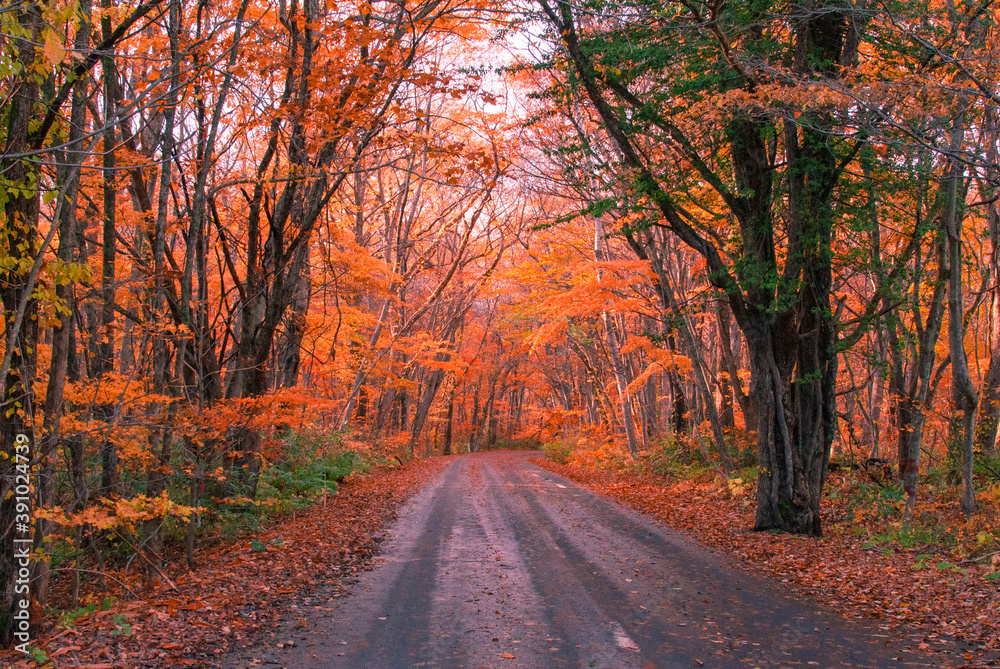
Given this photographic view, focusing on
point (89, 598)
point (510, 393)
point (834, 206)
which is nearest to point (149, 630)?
point (89, 598)

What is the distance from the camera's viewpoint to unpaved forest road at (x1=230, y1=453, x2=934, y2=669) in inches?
188

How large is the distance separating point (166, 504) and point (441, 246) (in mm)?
23096

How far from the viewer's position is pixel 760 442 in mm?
9852

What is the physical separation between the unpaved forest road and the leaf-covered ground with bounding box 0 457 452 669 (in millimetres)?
429

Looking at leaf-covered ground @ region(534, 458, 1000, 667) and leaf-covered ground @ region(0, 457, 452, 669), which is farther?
leaf-covered ground @ region(534, 458, 1000, 667)

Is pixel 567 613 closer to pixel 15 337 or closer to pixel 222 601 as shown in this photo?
pixel 222 601

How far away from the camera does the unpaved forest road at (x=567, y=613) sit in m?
4.77

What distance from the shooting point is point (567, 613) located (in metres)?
5.82

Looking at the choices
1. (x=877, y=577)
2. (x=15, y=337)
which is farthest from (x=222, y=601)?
(x=877, y=577)

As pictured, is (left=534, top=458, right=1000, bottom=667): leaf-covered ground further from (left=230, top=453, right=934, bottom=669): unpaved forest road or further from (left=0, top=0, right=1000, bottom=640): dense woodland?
(left=0, top=0, right=1000, bottom=640): dense woodland

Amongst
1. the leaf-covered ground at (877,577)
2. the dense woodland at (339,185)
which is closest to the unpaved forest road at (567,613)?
the leaf-covered ground at (877,577)

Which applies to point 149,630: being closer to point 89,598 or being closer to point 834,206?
point 89,598

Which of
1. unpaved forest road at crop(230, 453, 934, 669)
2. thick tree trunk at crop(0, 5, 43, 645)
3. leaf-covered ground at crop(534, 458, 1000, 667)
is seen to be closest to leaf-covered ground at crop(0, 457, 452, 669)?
unpaved forest road at crop(230, 453, 934, 669)

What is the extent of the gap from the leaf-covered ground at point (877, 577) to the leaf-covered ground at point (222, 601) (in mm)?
4979
